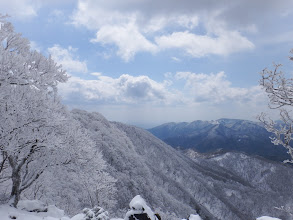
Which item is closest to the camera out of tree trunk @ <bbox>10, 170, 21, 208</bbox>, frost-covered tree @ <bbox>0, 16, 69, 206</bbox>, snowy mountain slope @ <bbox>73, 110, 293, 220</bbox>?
frost-covered tree @ <bbox>0, 16, 69, 206</bbox>

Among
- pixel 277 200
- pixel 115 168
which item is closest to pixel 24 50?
pixel 115 168

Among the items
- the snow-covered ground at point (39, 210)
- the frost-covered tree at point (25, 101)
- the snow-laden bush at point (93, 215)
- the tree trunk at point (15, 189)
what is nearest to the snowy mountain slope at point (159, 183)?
the snow-covered ground at point (39, 210)

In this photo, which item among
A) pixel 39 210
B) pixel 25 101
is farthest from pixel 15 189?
pixel 25 101

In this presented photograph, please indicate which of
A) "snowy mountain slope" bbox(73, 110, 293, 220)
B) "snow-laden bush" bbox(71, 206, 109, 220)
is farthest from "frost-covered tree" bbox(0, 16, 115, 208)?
"snowy mountain slope" bbox(73, 110, 293, 220)

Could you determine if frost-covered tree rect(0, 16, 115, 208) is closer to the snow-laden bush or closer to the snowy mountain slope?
the snow-laden bush

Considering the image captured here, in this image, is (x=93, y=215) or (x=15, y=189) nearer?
(x=93, y=215)

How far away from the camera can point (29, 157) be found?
1413 centimetres

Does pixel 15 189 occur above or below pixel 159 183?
above

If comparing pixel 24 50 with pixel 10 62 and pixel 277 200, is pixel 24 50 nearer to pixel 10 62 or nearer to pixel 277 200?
pixel 10 62

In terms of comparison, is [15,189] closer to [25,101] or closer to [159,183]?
[25,101]

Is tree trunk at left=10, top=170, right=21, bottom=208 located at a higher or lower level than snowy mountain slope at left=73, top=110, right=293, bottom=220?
higher

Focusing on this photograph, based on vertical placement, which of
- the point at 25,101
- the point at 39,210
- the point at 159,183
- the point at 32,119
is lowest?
the point at 159,183

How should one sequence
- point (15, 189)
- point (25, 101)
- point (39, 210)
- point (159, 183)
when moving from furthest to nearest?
1. point (159, 183)
2. point (39, 210)
3. point (15, 189)
4. point (25, 101)

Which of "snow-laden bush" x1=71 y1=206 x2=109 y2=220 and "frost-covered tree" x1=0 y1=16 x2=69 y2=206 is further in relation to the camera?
"snow-laden bush" x1=71 y1=206 x2=109 y2=220
